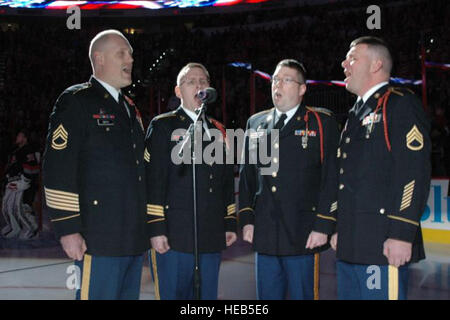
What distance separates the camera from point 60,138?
8.86 feet

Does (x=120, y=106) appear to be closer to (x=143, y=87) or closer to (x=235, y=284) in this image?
(x=235, y=284)

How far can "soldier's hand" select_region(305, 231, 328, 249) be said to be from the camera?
2.98m

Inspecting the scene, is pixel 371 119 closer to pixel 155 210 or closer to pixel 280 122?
pixel 280 122

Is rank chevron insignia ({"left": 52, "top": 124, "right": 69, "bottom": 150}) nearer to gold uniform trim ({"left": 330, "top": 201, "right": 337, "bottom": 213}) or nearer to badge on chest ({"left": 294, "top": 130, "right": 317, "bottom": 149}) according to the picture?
badge on chest ({"left": 294, "top": 130, "right": 317, "bottom": 149})

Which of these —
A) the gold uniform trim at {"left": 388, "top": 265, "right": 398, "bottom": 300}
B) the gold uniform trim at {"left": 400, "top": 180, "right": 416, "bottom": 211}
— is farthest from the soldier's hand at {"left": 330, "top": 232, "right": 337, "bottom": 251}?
the gold uniform trim at {"left": 400, "top": 180, "right": 416, "bottom": 211}

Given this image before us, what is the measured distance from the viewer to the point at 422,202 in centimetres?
255

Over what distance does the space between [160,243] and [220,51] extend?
20513 mm

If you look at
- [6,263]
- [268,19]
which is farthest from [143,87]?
[6,263]

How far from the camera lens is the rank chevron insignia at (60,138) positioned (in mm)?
2688

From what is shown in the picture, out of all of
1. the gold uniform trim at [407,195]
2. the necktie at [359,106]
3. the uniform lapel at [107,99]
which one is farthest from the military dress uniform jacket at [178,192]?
the gold uniform trim at [407,195]

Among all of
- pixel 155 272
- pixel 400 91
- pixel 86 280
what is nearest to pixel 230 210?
pixel 155 272

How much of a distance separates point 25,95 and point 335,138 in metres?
20.0

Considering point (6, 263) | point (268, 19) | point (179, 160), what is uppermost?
point (268, 19)

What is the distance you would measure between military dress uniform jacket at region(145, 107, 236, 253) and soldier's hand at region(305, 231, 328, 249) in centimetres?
61
